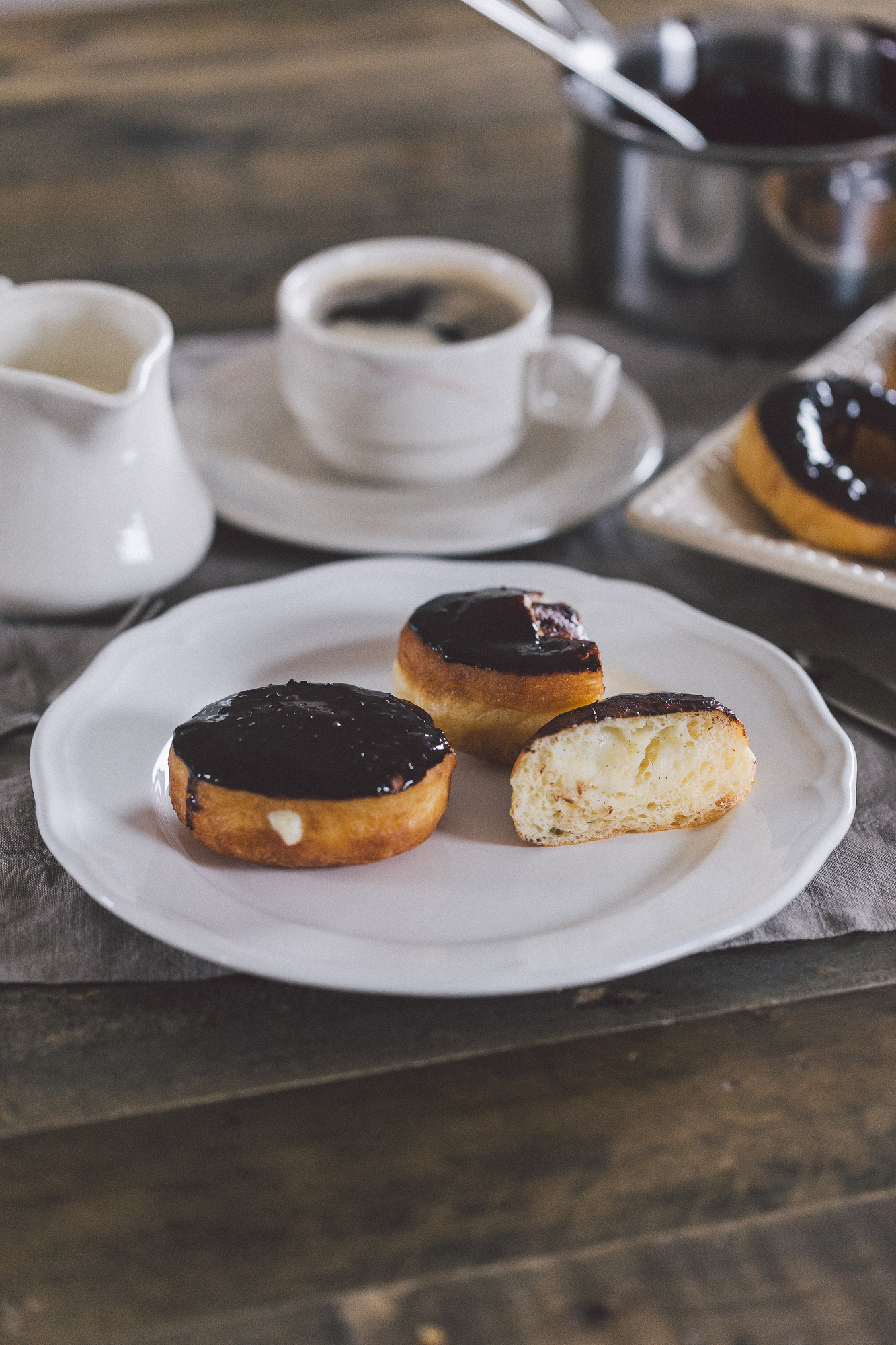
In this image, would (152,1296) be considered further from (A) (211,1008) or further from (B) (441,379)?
(B) (441,379)

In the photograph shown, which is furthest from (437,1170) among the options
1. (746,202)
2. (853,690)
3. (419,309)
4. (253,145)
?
(253,145)

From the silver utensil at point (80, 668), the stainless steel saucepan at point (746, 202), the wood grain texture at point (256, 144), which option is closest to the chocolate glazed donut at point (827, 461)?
the stainless steel saucepan at point (746, 202)

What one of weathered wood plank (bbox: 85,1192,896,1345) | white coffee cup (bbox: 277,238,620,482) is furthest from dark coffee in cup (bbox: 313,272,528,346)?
weathered wood plank (bbox: 85,1192,896,1345)

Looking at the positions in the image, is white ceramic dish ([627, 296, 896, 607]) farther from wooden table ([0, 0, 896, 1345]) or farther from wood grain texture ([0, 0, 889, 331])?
wood grain texture ([0, 0, 889, 331])

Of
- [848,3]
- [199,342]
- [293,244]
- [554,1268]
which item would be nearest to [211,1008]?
[554,1268]

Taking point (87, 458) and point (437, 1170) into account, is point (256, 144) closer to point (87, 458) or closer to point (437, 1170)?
point (87, 458)
